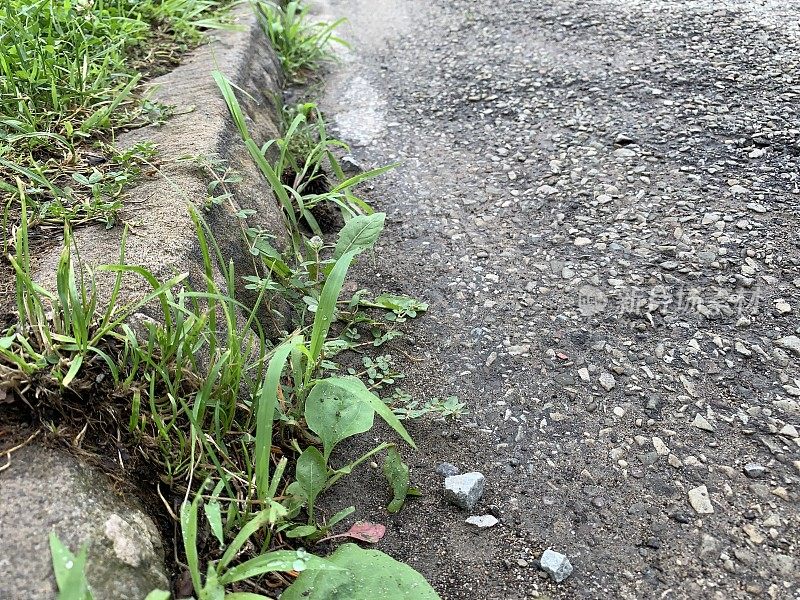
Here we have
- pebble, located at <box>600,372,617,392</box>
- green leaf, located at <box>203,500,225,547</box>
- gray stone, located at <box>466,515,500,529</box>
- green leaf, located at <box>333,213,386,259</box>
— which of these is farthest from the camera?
green leaf, located at <box>333,213,386,259</box>

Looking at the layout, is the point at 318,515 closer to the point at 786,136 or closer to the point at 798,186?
the point at 798,186

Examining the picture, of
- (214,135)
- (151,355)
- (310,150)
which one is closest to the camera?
(151,355)

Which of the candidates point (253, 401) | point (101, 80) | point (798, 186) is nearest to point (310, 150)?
point (101, 80)

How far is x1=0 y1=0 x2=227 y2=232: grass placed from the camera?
6.08 ft

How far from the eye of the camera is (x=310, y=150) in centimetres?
272

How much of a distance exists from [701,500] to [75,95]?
2158 mm

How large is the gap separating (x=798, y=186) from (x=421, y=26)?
2.30 metres

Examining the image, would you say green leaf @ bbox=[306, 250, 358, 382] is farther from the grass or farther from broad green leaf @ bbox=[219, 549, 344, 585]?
the grass

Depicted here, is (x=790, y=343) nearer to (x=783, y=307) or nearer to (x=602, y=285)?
(x=783, y=307)

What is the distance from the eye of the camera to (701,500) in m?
1.53

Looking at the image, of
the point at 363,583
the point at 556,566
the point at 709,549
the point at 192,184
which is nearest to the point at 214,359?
the point at 363,583

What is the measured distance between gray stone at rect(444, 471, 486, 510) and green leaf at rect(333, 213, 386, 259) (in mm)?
690

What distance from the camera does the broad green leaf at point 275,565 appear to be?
121 cm

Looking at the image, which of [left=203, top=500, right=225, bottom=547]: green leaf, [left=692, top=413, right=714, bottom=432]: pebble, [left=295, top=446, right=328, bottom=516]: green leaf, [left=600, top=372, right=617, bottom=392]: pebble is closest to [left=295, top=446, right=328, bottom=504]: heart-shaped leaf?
[left=295, top=446, right=328, bottom=516]: green leaf
